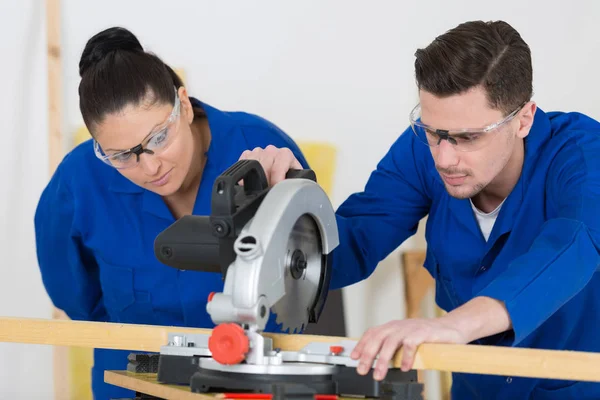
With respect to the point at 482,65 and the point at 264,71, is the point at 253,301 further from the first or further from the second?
the point at 264,71

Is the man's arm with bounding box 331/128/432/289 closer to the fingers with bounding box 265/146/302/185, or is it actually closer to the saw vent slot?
the fingers with bounding box 265/146/302/185

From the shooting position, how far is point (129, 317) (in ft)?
8.69

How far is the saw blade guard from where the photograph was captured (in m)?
1.50

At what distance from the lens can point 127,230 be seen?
102 inches

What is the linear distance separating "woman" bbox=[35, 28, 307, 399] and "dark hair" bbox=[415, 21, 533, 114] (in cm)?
70

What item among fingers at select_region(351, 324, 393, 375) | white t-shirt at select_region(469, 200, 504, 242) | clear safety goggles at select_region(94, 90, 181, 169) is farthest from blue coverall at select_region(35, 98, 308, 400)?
fingers at select_region(351, 324, 393, 375)

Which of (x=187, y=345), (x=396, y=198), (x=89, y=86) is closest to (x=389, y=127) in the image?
(x=396, y=198)

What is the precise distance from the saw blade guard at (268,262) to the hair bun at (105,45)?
1.00 metres

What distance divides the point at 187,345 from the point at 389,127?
2.58 m

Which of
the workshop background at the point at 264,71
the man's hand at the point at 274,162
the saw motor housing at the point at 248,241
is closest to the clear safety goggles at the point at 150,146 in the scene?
the man's hand at the point at 274,162

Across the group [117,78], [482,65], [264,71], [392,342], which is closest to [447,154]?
[482,65]

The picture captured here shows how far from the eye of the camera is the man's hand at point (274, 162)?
196 centimetres

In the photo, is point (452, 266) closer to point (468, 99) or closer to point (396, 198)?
point (396, 198)

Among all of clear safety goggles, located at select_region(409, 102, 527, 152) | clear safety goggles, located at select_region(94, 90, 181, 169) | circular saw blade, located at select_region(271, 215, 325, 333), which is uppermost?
clear safety goggles, located at select_region(94, 90, 181, 169)
